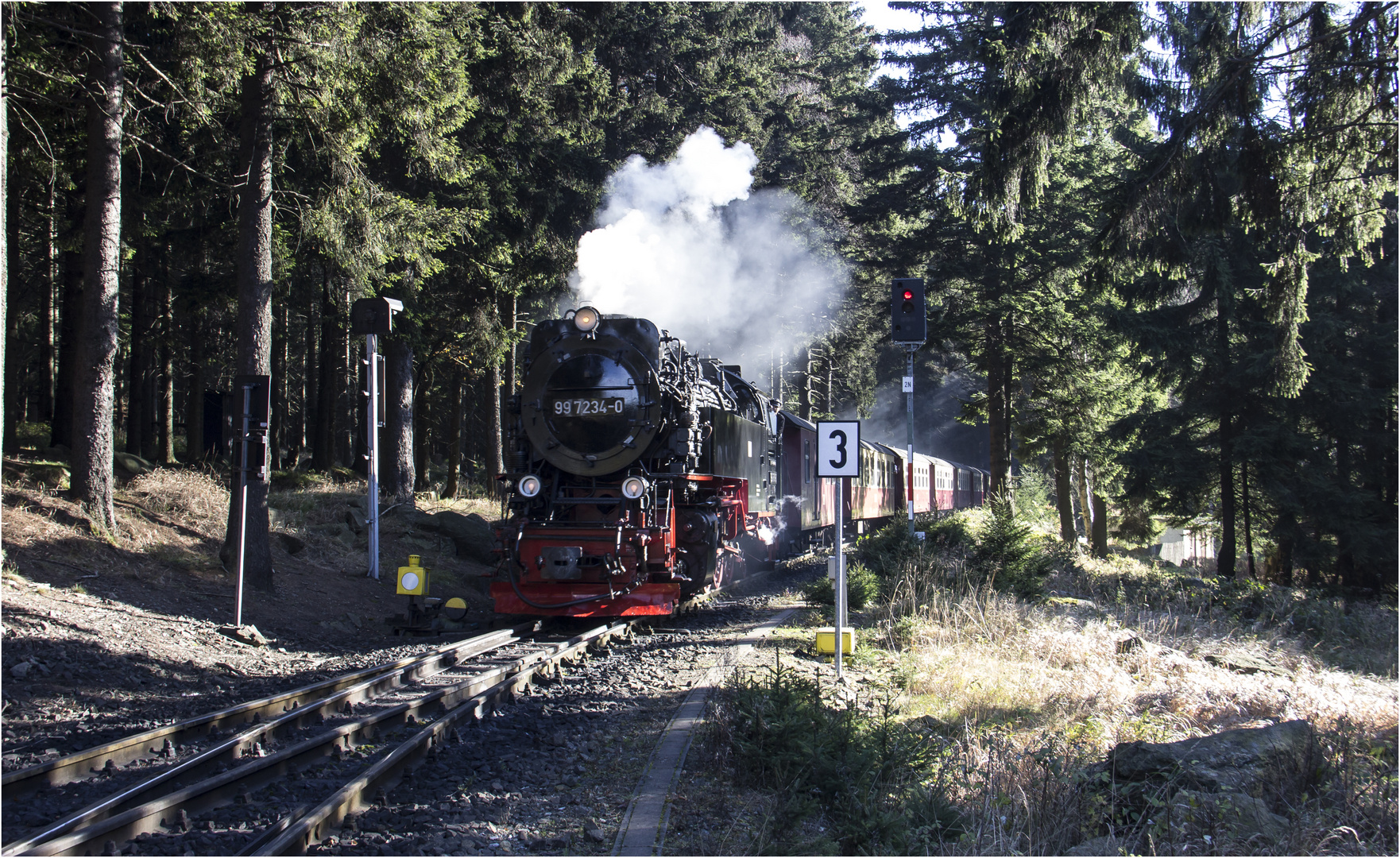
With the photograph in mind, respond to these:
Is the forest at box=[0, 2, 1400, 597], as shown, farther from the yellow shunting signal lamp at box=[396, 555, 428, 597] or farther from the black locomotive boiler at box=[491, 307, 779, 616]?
the black locomotive boiler at box=[491, 307, 779, 616]

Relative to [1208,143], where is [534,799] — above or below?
below

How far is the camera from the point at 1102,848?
395 centimetres

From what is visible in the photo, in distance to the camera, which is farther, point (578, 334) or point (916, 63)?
point (916, 63)

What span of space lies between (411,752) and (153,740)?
158 cm

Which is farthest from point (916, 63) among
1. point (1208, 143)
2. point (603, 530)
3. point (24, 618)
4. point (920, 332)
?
point (24, 618)

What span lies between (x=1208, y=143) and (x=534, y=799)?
26.7 feet

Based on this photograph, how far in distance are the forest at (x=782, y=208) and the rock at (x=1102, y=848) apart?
6.39 m

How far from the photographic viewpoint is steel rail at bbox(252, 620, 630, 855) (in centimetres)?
387

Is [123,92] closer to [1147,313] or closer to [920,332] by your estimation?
[920,332]

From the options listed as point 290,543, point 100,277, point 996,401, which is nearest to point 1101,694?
point 290,543

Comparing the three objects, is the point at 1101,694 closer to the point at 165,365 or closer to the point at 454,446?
the point at 454,446

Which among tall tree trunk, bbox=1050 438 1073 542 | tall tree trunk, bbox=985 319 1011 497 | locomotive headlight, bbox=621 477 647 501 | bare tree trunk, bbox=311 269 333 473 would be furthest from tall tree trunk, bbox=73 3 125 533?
tall tree trunk, bbox=1050 438 1073 542

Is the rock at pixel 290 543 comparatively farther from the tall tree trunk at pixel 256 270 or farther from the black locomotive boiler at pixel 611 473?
the black locomotive boiler at pixel 611 473

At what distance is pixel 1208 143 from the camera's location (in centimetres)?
821
